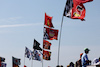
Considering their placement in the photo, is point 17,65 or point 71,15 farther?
point 17,65

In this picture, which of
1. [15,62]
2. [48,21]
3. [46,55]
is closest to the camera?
[48,21]

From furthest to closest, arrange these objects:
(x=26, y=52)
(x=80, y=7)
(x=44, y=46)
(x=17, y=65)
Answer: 1. (x=26, y=52)
2. (x=17, y=65)
3. (x=44, y=46)
4. (x=80, y=7)

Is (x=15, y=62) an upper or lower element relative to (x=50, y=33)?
lower

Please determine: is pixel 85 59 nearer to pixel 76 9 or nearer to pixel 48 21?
pixel 76 9

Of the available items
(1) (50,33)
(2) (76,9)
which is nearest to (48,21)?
(1) (50,33)

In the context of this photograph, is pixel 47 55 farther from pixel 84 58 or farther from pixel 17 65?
pixel 84 58

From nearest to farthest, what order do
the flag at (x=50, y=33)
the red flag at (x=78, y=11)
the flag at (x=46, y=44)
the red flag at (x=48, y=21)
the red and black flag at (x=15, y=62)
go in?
the red flag at (x=78, y=11) < the flag at (x=50, y=33) < the red flag at (x=48, y=21) < the flag at (x=46, y=44) < the red and black flag at (x=15, y=62)

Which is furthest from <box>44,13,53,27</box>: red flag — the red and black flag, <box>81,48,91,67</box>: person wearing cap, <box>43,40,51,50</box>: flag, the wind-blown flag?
<box>81,48,91,67</box>: person wearing cap

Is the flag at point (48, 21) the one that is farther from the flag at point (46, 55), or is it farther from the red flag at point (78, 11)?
the red flag at point (78, 11)

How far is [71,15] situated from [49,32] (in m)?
9.86

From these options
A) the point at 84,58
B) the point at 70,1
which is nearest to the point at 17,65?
the point at 70,1

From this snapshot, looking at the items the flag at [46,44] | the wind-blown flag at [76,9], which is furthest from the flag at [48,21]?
the wind-blown flag at [76,9]

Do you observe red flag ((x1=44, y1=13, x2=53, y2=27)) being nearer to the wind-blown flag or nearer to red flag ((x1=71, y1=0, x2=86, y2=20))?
the wind-blown flag

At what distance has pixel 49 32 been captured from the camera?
93.1ft
